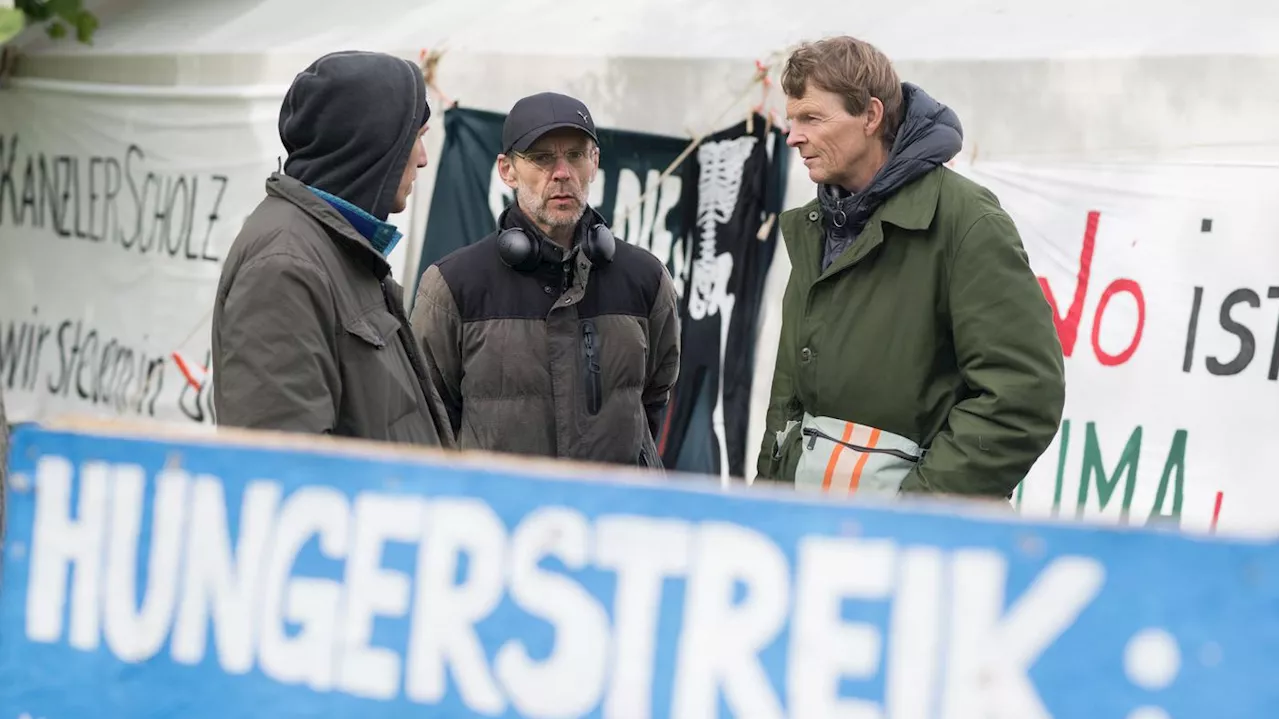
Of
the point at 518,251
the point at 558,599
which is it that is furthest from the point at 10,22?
the point at 558,599

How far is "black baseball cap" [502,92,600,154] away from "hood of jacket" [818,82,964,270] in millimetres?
876

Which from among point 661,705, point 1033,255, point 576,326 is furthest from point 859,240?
point 1033,255

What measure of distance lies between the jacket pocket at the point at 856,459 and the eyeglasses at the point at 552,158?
1.08 metres

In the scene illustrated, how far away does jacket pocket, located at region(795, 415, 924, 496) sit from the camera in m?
2.98

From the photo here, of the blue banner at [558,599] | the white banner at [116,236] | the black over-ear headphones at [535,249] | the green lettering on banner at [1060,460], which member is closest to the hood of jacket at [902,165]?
the black over-ear headphones at [535,249]

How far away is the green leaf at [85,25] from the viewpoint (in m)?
8.12

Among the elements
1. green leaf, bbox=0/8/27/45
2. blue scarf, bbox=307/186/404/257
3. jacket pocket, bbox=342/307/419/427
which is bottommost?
jacket pocket, bbox=342/307/419/427

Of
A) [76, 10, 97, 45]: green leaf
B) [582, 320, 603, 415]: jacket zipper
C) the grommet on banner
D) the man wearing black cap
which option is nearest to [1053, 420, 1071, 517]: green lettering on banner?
the man wearing black cap

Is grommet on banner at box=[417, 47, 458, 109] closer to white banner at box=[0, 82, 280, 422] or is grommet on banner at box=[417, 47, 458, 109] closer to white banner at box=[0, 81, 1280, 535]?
white banner at box=[0, 82, 280, 422]

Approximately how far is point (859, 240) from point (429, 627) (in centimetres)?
139

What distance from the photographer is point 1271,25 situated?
16.6 feet

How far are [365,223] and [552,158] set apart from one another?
3.64 feet

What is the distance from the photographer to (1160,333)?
202 inches

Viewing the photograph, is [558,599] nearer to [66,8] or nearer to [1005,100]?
[1005,100]
